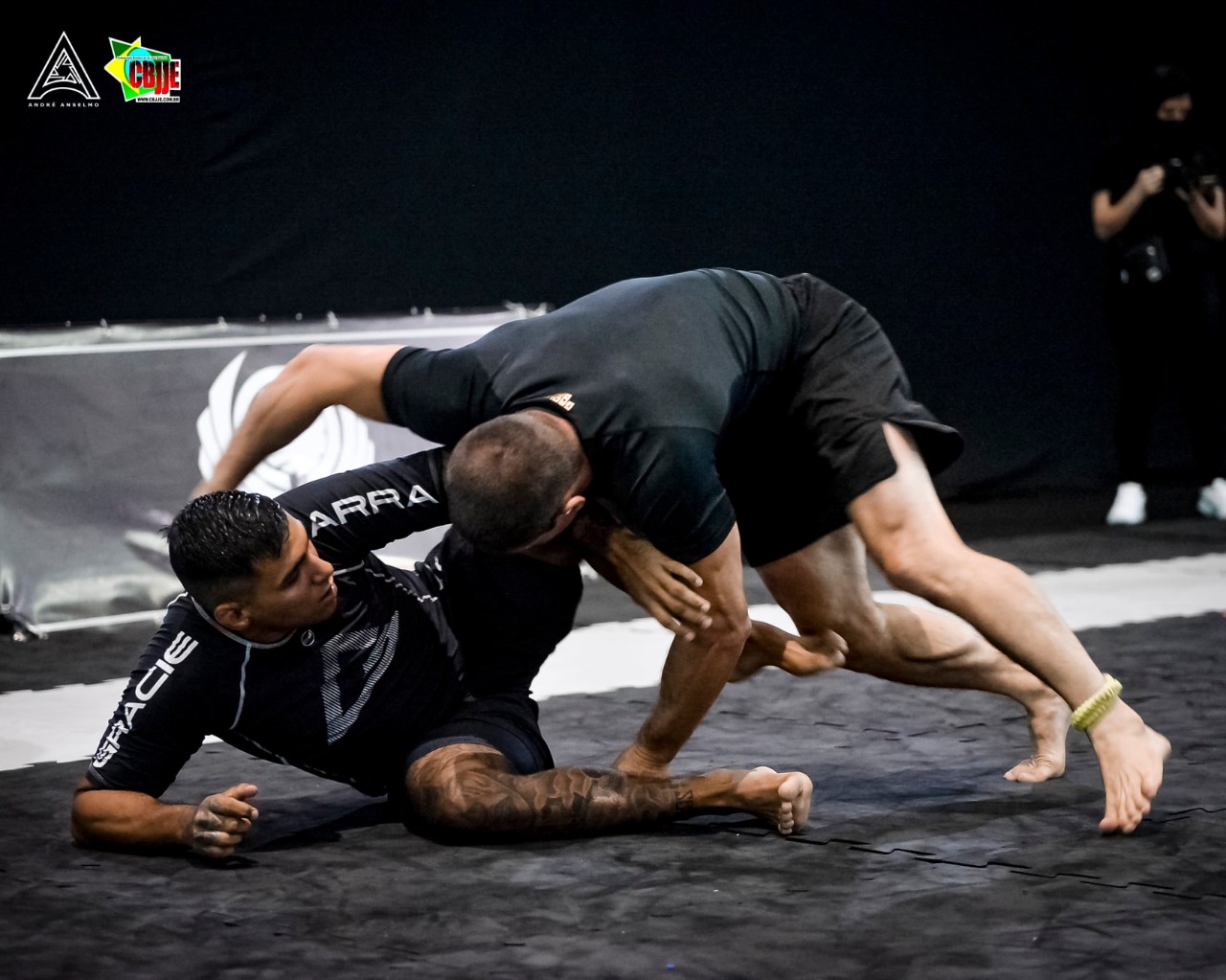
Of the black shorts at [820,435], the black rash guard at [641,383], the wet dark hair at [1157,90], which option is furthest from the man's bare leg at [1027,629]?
the wet dark hair at [1157,90]

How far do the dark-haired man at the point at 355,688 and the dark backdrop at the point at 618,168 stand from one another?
3.19 meters

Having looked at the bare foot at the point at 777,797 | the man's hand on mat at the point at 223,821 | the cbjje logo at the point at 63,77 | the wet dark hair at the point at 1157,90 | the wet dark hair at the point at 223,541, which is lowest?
the bare foot at the point at 777,797


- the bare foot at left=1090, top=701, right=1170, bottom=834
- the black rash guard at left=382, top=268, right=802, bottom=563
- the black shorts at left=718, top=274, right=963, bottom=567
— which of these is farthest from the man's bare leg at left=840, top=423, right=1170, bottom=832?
the black rash guard at left=382, top=268, right=802, bottom=563

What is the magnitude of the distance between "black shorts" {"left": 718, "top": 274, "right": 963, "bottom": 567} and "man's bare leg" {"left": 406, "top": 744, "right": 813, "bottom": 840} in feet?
1.61

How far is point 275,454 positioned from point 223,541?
2615mm

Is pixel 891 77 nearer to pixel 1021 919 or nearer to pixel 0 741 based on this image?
pixel 0 741

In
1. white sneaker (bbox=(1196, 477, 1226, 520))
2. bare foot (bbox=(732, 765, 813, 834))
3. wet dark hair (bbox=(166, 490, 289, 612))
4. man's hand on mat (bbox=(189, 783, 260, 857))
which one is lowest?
white sneaker (bbox=(1196, 477, 1226, 520))

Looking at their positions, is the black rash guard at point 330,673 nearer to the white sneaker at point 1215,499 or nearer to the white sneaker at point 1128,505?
the white sneaker at point 1128,505

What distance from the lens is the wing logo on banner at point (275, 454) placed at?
498 centimetres

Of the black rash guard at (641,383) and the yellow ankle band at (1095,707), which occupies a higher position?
the black rash guard at (641,383)

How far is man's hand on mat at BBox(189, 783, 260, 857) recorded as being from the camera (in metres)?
2.38

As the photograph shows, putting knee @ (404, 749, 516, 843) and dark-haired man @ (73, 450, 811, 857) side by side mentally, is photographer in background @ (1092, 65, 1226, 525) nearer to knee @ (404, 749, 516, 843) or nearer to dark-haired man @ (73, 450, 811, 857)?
dark-haired man @ (73, 450, 811, 857)

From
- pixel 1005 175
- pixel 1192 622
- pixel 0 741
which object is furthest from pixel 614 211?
pixel 0 741

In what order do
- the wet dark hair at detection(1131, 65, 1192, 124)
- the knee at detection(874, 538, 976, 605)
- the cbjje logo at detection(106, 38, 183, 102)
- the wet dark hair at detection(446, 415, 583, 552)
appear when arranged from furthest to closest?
the wet dark hair at detection(1131, 65, 1192, 124) → the cbjje logo at detection(106, 38, 183, 102) → the knee at detection(874, 538, 976, 605) → the wet dark hair at detection(446, 415, 583, 552)
